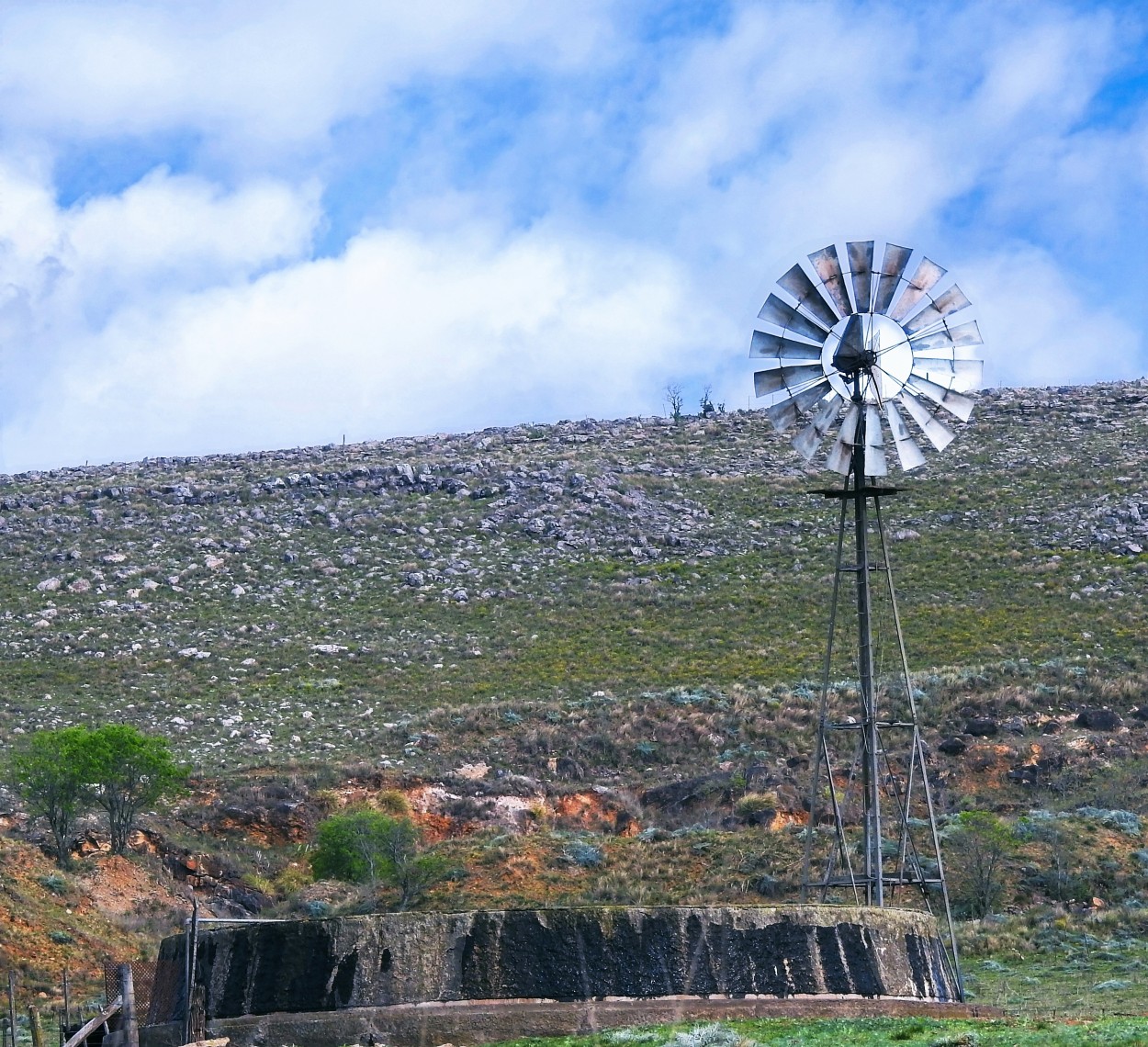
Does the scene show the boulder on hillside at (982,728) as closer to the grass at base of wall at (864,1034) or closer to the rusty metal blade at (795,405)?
the rusty metal blade at (795,405)

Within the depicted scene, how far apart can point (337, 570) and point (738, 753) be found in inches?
933

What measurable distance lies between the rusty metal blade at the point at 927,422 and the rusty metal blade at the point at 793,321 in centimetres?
138

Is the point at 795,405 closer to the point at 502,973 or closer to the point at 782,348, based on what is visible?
the point at 782,348

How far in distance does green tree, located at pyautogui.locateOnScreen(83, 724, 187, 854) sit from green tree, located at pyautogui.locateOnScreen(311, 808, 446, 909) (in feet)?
18.7

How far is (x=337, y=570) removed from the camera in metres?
69.7

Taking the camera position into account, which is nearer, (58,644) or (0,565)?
(58,644)

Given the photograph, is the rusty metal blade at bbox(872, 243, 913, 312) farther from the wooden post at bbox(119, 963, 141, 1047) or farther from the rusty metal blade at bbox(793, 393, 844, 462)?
the wooden post at bbox(119, 963, 141, 1047)

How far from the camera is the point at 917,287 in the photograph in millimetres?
25406

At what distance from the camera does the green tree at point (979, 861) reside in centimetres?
3766

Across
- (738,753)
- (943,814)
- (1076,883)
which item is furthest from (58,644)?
(1076,883)

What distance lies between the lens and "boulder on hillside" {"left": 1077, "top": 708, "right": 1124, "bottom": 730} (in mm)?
49406

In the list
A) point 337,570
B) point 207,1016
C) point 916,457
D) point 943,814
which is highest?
point 337,570

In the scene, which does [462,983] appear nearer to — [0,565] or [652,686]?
[652,686]

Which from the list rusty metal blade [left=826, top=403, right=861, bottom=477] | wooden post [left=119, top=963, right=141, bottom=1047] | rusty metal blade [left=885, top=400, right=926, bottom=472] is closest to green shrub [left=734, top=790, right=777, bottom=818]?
rusty metal blade [left=885, top=400, right=926, bottom=472]
